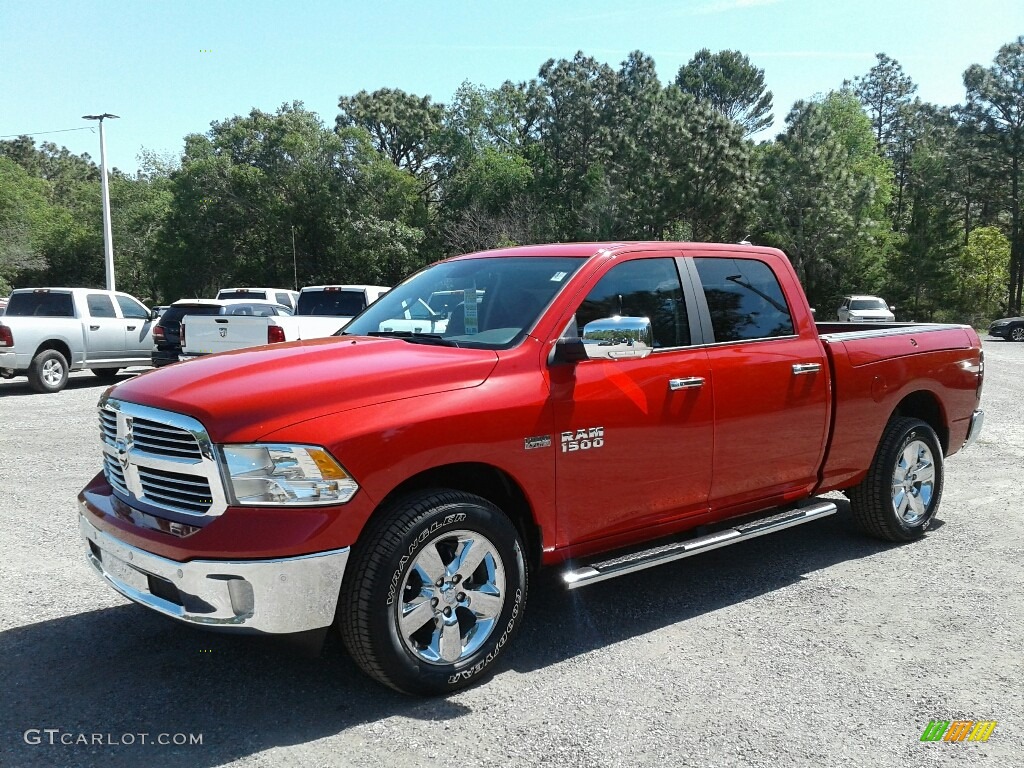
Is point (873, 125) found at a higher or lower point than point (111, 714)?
higher

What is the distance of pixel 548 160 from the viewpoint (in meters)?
67.5

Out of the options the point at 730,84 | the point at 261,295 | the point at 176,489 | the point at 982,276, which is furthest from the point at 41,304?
the point at 730,84

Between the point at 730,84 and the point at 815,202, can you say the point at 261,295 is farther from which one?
the point at 730,84

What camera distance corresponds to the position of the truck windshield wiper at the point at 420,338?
4.28m

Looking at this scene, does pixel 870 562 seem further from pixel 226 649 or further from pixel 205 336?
pixel 205 336

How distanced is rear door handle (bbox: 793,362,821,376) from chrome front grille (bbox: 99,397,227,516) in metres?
3.39

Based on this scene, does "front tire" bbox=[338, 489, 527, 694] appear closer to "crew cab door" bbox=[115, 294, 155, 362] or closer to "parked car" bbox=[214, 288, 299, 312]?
"crew cab door" bbox=[115, 294, 155, 362]

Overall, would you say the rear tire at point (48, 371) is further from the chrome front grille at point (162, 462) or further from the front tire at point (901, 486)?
the front tire at point (901, 486)

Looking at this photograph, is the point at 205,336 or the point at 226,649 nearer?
the point at 226,649

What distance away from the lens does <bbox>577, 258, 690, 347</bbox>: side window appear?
14.5 ft

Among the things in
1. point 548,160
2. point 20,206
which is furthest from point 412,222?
point 20,206

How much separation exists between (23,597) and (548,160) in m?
65.7

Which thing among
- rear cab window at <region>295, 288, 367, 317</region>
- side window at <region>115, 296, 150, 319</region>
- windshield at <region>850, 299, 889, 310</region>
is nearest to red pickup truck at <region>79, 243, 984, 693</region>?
rear cab window at <region>295, 288, 367, 317</region>

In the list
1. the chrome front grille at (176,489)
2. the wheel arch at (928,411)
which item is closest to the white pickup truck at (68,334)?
the chrome front grille at (176,489)
